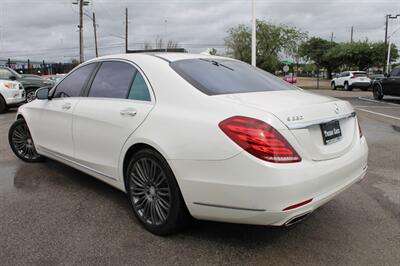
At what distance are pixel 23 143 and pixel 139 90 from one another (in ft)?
10.3

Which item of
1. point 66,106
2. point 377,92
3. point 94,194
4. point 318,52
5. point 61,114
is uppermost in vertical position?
point 318,52

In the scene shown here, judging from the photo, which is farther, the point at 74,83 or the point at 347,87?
the point at 347,87

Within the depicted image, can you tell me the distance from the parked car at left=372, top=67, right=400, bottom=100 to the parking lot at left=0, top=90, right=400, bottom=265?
14177 mm

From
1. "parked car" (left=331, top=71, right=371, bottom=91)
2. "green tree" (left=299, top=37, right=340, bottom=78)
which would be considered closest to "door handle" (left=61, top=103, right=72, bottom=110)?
"parked car" (left=331, top=71, right=371, bottom=91)

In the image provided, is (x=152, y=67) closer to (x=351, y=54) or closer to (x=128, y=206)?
(x=128, y=206)

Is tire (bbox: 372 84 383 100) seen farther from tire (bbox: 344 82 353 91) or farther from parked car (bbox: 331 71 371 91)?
tire (bbox: 344 82 353 91)

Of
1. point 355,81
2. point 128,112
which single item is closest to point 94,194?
point 128,112

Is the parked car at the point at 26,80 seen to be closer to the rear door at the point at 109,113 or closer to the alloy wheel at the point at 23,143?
the alloy wheel at the point at 23,143

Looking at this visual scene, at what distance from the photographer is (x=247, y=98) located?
3244mm

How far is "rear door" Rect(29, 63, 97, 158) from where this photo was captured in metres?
4.60

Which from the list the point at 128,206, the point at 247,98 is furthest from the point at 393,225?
the point at 128,206

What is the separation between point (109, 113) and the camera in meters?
3.92

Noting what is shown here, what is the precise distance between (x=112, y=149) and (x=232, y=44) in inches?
1987

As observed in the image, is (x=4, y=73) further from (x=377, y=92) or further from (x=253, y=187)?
(x=377, y=92)
